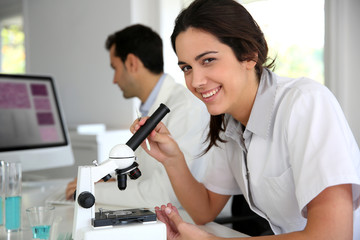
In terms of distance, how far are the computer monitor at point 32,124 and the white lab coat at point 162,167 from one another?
0.53 m

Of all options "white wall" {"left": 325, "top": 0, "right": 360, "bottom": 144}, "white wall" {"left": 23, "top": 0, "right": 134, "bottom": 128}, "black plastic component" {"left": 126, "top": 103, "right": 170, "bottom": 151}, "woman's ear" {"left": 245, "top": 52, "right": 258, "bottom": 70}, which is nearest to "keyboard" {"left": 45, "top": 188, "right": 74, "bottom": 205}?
"black plastic component" {"left": 126, "top": 103, "right": 170, "bottom": 151}

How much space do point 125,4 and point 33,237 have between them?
2693 mm

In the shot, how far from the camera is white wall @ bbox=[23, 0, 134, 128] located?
12.3 ft

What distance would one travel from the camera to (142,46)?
2584 millimetres

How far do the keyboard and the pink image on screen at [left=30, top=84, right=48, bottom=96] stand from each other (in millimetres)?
667

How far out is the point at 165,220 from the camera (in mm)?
1262

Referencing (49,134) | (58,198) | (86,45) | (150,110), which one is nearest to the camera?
(58,198)

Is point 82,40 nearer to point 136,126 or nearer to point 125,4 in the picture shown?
point 125,4

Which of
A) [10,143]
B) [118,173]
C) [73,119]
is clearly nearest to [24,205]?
[10,143]

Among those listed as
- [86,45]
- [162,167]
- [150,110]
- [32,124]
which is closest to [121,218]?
[162,167]

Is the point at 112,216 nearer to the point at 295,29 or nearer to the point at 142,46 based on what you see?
the point at 142,46

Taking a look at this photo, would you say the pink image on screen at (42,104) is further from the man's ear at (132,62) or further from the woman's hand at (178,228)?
the woman's hand at (178,228)

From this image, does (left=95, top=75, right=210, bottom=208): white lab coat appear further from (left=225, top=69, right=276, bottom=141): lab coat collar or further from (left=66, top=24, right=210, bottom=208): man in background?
(left=225, top=69, right=276, bottom=141): lab coat collar

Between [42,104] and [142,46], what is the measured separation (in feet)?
2.27
